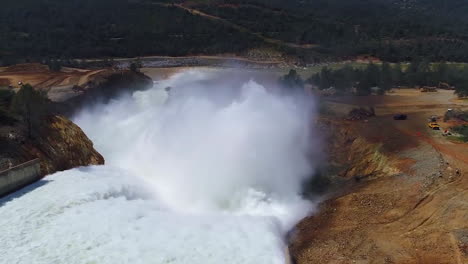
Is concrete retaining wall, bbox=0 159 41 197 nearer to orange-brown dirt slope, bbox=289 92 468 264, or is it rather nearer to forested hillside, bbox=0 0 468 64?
orange-brown dirt slope, bbox=289 92 468 264

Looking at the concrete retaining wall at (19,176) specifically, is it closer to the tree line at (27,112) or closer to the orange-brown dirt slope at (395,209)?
the tree line at (27,112)

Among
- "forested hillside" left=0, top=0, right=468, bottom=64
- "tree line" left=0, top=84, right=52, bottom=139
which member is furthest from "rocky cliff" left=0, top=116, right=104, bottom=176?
"forested hillside" left=0, top=0, right=468, bottom=64

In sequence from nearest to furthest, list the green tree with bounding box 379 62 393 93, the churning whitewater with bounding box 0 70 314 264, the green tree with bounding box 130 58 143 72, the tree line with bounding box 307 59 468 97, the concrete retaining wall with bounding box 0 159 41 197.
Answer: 1. the churning whitewater with bounding box 0 70 314 264
2. the concrete retaining wall with bounding box 0 159 41 197
3. the tree line with bounding box 307 59 468 97
4. the green tree with bounding box 379 62 393 93
5. the green tree with bounding box 130 58 143 72

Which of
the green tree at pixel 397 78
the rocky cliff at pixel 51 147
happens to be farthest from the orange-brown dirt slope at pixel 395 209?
the green tree at pixel 397 78

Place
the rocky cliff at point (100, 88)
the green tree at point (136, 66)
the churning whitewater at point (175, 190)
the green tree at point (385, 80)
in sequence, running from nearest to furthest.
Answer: the churning whitewater at point (175, 190), the rocky cliff at point (100, 88), the green tree at point (385, 80), the green tree at point (136, 66)

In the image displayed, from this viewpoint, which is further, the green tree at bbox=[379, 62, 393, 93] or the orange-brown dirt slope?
the green tree at bbox=[379, 62, 393, 93]

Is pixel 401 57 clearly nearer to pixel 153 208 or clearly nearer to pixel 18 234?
pixel 153 208
